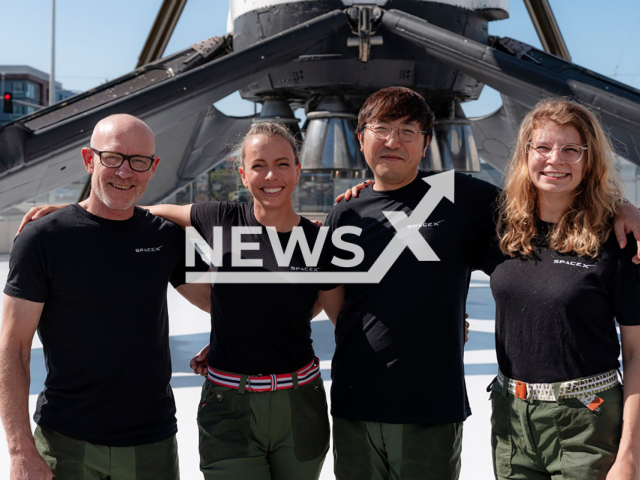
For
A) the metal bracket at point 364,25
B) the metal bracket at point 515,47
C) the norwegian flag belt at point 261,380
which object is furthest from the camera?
the metal bracket at point 515,47

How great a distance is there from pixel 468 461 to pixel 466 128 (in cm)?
565

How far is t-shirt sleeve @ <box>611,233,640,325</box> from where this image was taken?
6.74ft

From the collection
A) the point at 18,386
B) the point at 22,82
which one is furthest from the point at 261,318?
the point at 22,82

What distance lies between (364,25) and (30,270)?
5548 mm

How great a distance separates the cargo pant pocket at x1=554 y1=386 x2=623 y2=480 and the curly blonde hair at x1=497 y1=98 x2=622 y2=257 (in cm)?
52

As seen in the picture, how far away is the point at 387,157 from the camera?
2.46m

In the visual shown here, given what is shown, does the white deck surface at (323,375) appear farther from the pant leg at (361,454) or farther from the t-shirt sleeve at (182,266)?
the t-shirt sleeve at (182,266)

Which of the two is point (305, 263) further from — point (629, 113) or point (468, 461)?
point (629, 113)

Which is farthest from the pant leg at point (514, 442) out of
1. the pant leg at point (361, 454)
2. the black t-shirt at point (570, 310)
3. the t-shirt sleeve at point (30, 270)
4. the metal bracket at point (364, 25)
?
the metal bracket at point (364, 25)

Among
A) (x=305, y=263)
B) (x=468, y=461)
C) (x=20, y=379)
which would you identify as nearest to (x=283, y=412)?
(x=305, y=263)

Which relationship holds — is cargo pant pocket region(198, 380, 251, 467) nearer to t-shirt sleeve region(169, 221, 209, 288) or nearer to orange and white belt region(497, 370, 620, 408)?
t-shirt sleeve region(169, 221, 209, 288)

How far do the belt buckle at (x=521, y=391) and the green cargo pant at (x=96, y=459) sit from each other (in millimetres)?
1297

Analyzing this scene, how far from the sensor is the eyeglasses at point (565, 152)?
7.14 ft

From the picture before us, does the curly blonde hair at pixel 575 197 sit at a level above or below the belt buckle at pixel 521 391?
above
